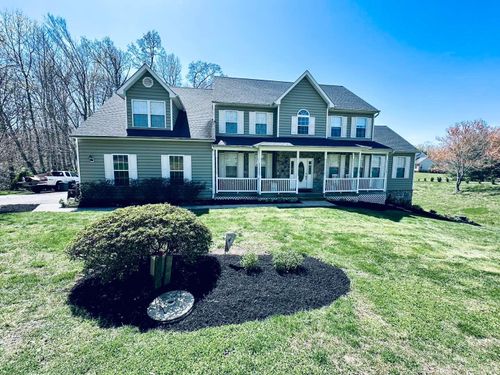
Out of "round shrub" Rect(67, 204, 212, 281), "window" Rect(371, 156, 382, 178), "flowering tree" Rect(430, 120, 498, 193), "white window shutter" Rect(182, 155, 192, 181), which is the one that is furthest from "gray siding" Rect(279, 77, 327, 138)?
"flowering tree" Rect(430, 120, 498, 193)

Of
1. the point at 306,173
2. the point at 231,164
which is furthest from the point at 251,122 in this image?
the point at 306,173

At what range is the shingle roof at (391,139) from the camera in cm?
1684

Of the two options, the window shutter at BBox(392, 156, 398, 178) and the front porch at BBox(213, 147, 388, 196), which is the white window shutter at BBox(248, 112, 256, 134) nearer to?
the front porch at BBox(213, 147, 388, 196)

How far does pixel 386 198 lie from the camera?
16172 mm

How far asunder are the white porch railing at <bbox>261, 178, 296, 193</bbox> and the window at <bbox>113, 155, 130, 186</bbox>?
777 cm

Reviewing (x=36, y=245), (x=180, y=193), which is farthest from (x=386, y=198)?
(x=36, y=245)

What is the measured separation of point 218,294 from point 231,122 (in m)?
12.6

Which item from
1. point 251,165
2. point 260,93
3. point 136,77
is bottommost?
point 251,165

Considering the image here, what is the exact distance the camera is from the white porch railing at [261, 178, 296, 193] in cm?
1419

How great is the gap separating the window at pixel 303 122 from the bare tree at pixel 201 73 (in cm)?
2069

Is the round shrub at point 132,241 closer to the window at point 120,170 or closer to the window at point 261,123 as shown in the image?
the window at point 120,170

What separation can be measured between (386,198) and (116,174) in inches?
676

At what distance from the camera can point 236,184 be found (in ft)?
46.0

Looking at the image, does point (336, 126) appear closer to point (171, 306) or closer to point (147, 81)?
point (147, 81)
